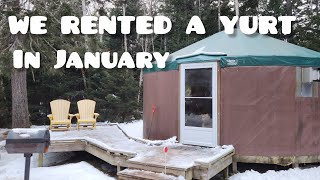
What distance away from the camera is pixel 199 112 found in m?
6.25

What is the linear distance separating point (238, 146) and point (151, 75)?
2744 mm

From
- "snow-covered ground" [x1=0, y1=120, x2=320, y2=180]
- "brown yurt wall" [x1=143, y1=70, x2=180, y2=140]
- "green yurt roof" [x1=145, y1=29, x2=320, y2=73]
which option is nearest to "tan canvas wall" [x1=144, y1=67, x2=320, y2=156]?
"green yurt roof" [x1=145, y1=29, x2=320, y2=73]

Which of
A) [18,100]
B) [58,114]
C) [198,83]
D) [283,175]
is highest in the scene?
[198,83]

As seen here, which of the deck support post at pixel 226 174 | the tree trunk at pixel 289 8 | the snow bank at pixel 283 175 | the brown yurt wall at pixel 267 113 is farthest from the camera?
the tree trunk at pixel 289 8

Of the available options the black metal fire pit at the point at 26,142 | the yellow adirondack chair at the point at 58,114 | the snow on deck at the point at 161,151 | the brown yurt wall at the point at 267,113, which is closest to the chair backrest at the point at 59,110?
the yellow adirondack chair at the point at 58,114

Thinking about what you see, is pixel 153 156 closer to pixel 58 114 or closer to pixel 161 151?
pixel 161 151

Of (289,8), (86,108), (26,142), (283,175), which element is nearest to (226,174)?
(283,175)

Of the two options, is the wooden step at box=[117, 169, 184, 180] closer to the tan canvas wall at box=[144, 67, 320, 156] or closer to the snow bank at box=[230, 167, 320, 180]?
the snow bank at box=[230, 167, 320, 180]

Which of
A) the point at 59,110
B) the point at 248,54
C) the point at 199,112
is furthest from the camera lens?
the point at 59,110

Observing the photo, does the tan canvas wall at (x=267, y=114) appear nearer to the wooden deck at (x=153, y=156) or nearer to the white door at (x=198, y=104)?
the white door at (x=198, y=104)

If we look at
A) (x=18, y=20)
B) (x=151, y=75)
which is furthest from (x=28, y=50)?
(x=151, y=75)

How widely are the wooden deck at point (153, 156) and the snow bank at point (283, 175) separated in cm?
34

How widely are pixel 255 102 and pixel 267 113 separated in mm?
300

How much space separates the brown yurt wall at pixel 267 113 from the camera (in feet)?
19.1
